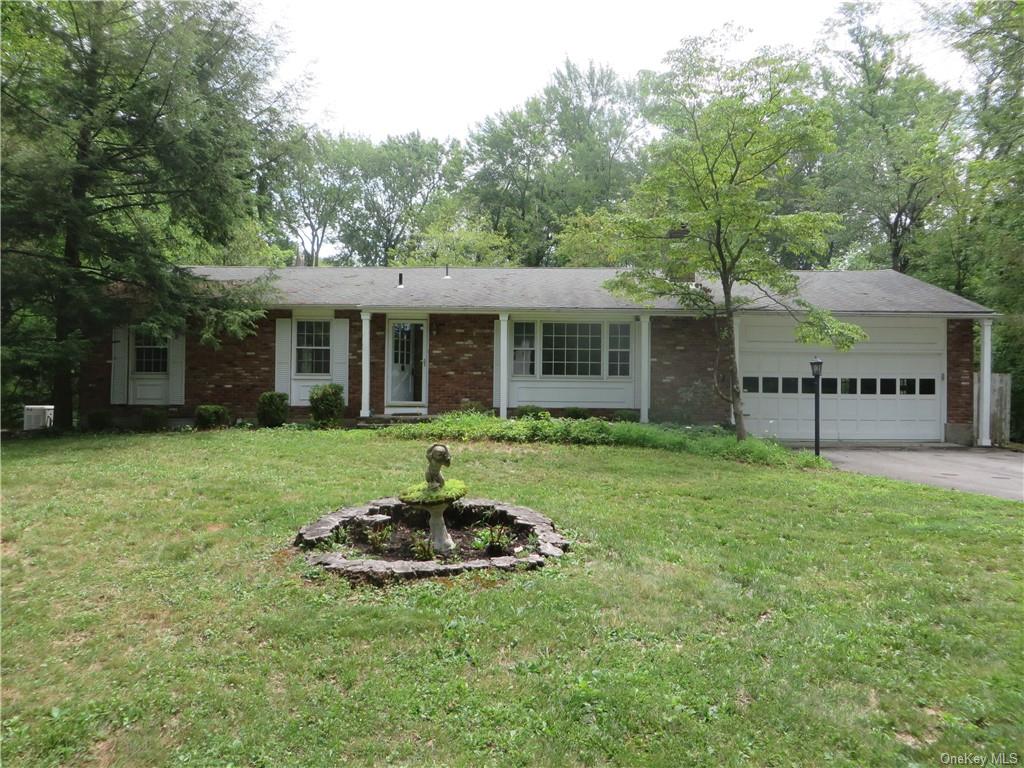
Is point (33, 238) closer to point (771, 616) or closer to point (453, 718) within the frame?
point (453, 718)

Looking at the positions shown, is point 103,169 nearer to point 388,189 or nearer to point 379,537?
point 379,537

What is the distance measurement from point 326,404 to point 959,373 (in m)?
14.4

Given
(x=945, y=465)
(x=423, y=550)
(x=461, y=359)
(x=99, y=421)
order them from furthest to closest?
(x=461, y=359) → (x=99, y=421) → (x=945, y=465) → (x=423, y=550)

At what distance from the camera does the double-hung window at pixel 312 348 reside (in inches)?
541

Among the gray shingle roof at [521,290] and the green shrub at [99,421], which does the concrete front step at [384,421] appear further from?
the green shrub at [99,421]

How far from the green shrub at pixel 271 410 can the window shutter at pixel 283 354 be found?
1.10 m

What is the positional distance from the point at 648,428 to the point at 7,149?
1238 centimetres

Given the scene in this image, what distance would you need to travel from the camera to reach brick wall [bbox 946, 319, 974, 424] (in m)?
13.1

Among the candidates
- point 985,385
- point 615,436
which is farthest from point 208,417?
point 985,385

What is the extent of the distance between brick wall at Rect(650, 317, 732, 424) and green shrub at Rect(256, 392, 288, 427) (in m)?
8.41

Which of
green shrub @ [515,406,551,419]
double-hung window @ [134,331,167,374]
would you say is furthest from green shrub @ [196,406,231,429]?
green shrub @ [515,406,551,419]

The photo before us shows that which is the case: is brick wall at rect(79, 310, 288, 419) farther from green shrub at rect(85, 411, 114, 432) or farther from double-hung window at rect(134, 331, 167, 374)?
green shrub at rect(85, 411, 114, 432)

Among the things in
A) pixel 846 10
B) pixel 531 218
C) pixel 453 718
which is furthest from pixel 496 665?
pixel 846 10

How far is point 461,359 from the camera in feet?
44.5
